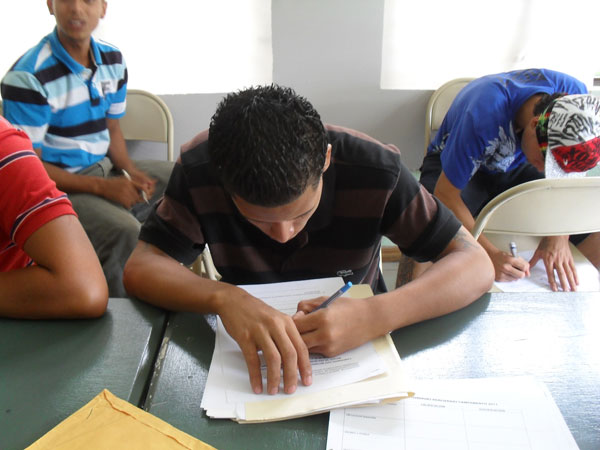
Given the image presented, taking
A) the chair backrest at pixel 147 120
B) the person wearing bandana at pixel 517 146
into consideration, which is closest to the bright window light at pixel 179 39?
the chair backrest at pixel 147 120

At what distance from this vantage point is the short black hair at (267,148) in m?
0.70

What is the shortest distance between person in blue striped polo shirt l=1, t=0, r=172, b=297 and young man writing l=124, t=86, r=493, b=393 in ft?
2.62

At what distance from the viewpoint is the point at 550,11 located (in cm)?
244

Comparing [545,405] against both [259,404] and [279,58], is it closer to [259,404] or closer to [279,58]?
[259,404]

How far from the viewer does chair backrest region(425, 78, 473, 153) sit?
8.00 feet

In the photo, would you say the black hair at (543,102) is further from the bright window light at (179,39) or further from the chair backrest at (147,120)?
the chair backrest at (147,120)

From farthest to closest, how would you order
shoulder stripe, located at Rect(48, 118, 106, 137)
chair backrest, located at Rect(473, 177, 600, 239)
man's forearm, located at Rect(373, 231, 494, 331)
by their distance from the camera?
shoulder stripe, located at Rect(48, 118, 106, 137) < chair backrest, located at Rect(473, 177, 600, 239) < man's forearm, located at Rect(373, 231, 494, 331)

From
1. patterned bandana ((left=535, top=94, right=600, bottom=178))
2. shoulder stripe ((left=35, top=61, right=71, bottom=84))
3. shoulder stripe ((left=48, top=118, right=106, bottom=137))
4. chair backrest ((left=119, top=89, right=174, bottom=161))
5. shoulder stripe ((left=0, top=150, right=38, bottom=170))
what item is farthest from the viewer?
chair backrest ((left=119, top=89, right=174, bottom=161))

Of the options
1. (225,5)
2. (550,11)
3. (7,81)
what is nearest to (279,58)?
(225,5)

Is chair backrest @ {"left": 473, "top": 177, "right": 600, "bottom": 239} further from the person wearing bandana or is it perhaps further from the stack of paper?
the stack of paper

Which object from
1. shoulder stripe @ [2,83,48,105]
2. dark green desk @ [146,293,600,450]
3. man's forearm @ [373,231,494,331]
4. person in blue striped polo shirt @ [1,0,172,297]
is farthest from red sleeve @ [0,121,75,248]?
shoulder stripe @ [2,83,48,105]

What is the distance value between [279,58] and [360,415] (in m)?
2.18

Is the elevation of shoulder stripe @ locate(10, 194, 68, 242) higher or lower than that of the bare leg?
higher

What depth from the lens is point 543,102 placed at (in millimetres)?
1541
